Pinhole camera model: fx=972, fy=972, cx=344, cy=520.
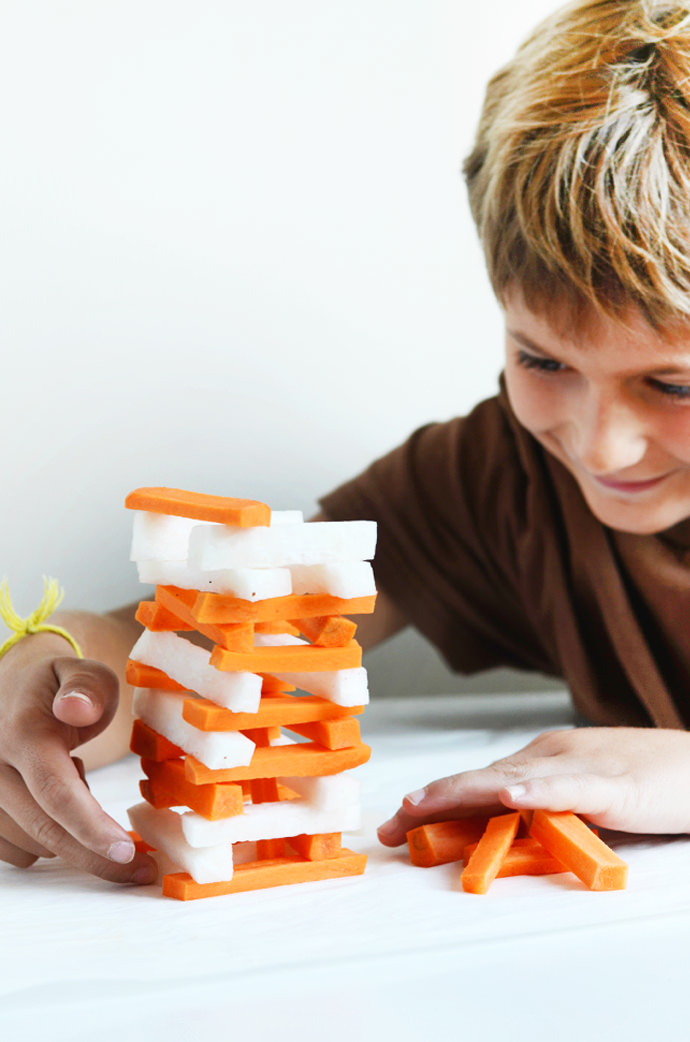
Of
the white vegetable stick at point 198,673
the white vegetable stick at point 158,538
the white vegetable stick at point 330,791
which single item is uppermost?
the white vegetable stick at point 158,538

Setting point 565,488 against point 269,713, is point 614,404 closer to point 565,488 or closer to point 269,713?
point 565,488

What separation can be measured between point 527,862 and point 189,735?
0.70ft

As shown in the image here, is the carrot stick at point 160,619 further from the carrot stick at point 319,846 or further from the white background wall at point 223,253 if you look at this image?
the white background wall at point 223,253

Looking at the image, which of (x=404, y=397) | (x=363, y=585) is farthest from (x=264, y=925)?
(x=404, y=397)

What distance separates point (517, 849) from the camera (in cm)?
58

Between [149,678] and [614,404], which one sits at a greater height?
[614,404]

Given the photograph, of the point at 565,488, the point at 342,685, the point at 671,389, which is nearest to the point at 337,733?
the point at 342,685

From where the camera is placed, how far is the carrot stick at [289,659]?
0.50 meters

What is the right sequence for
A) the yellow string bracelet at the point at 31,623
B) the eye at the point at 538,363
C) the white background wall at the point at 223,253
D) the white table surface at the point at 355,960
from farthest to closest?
1. the white background wall at the point at 223,253
2. the eye at the point at 538,363
3. the yellow string bracelet at the point at 31,623
4. the white table surface at the point at 355,960

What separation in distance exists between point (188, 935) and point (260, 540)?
197mm

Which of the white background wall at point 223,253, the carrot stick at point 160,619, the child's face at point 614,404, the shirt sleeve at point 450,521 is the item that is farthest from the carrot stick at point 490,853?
the white background wall at point 223,253

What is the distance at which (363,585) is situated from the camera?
52cm

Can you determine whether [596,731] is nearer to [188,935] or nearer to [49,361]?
[188,935]

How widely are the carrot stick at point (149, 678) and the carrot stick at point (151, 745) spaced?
26mm
